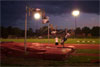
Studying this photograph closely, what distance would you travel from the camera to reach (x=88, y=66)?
25.6 feet

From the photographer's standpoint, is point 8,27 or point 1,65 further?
point 8,27

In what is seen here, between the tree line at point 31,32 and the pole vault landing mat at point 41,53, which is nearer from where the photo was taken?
the pole vault landing mat at point 41,53

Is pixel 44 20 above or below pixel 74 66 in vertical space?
above

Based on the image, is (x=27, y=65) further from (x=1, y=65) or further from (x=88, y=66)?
(x=88, y=66)

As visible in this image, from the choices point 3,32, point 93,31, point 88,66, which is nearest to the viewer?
point 88,66

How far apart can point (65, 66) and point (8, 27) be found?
8971 centimetres

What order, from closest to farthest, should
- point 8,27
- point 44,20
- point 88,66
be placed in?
point 88,66
point 44,20
point 8,27

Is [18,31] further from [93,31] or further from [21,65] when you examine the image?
[21,65]

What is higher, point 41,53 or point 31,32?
point 31,32

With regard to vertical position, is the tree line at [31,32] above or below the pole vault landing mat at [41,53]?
above

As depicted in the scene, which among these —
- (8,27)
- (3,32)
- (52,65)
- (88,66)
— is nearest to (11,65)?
(52,65)

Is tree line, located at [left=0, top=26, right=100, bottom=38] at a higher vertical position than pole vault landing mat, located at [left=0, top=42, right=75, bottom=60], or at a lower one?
higher

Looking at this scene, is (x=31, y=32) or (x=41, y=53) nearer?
(x=41, y=53)

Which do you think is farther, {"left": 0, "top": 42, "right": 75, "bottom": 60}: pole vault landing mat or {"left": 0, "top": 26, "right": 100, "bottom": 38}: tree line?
{"left": 0, "top": 26, "right": 100, "bottom": 38}: tree line
